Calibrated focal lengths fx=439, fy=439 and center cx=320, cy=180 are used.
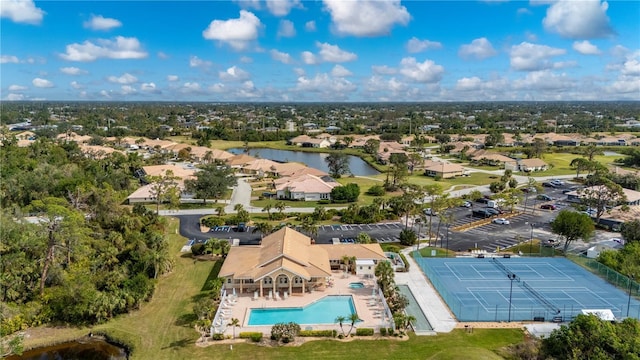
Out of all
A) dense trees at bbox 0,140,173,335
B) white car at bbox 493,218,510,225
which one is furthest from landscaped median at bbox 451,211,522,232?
dense trees at bbox 0,140,173,335

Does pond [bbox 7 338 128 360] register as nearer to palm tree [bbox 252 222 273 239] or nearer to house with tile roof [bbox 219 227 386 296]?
house with tile roof [bbox 219 227 386 296]

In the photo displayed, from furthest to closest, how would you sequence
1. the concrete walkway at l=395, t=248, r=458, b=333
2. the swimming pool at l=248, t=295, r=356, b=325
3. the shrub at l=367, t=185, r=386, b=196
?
the shrub at l=367, t=185, r=386, b=196 → the swimming pool at l=248, t=295, r=356, b=325 → the concrete walkway at l=395, t=248, r=458, b=333

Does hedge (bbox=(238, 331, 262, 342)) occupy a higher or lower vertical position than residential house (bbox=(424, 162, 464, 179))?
lower

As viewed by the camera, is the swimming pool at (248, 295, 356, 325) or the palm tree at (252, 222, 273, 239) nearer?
the swimming pool at (248, 295, 356, 325)

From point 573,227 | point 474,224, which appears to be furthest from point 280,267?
point 573,227

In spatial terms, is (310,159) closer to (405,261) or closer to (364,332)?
(405,261)
